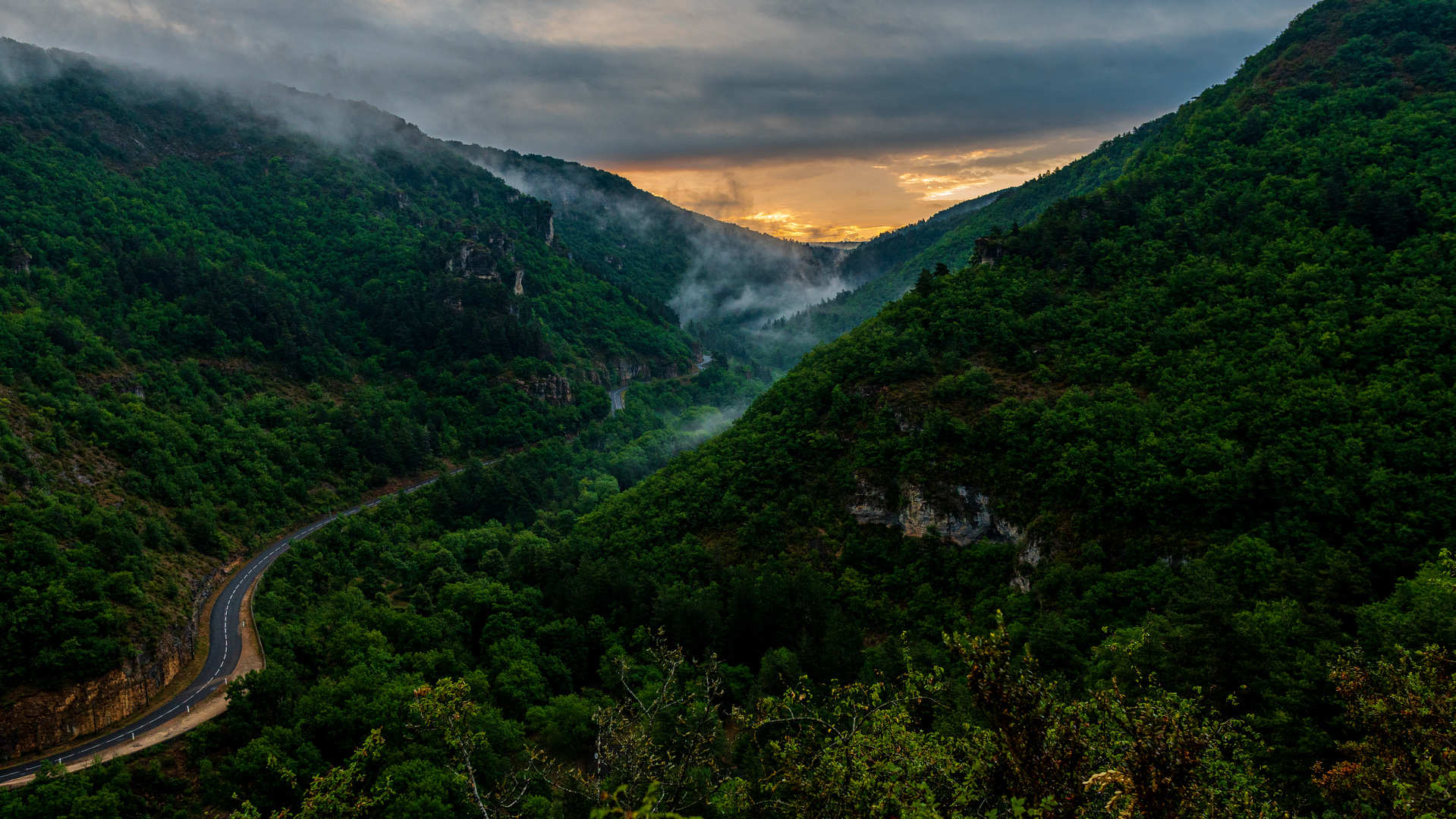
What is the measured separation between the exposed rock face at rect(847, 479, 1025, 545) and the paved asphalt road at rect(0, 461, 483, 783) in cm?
4949

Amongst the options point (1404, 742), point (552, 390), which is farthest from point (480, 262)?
point (1404, 742)

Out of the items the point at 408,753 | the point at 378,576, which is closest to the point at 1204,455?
the point at 408,753

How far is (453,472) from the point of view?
10375cm

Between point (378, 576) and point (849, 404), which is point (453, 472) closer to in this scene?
point (378, 576)

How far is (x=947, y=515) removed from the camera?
55.5m

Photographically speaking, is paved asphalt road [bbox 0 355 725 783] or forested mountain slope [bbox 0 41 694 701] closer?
paved asphalt road [bbox 0 355 725 783]

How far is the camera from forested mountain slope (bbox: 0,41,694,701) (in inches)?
2057

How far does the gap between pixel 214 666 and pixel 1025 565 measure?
5815 cm

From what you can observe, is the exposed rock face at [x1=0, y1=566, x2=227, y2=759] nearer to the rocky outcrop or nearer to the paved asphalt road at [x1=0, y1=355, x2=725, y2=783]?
the paved asphalt road at [x1=0, y1=355, x2=725, y2=783]

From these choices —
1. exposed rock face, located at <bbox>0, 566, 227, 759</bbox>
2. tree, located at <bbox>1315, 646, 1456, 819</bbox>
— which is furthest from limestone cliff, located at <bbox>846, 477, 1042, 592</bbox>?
exposed rock face, located at <bbox>0, 566, 227, 759</bbox>

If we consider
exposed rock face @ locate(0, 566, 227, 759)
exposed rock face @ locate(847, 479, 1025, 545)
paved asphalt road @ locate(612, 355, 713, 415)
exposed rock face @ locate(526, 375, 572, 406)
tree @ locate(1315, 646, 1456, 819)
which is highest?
tree @ locate(1315, 646, 1456, 819)

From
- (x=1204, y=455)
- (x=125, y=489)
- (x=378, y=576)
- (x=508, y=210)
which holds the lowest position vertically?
(x=378, y=576)

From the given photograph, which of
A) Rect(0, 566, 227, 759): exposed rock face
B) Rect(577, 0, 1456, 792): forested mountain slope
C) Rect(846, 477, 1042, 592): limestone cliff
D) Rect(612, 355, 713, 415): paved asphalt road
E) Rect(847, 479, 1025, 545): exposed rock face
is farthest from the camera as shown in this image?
Rect(612, 355, 713, 415): paved asphalt road

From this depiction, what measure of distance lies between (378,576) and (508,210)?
145 meters
